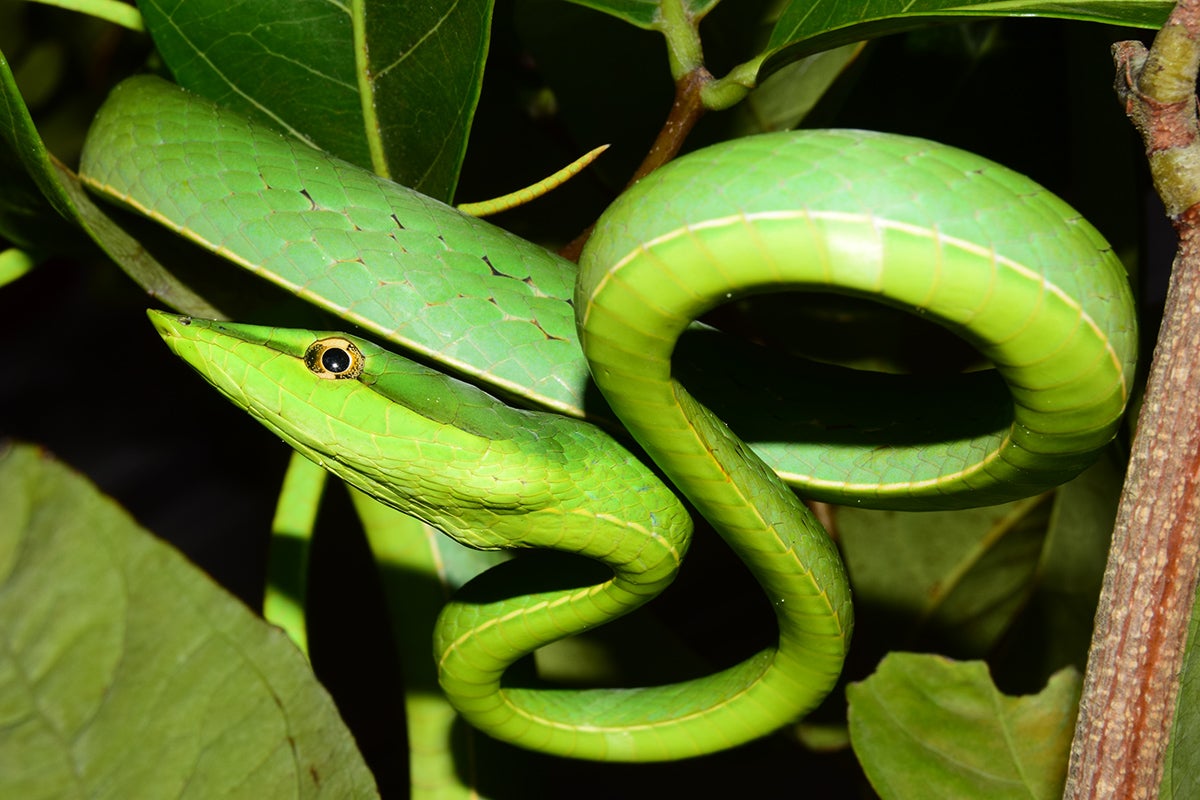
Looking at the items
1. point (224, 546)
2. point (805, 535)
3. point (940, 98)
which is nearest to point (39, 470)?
point (805, 535)

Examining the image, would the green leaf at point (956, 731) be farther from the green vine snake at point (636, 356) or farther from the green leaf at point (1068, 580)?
the green leaf at point (1068, 580)

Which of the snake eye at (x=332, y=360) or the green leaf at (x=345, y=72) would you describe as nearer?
the snake eye at (x=332, y=360)

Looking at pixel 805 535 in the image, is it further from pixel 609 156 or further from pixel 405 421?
pixel 609 156

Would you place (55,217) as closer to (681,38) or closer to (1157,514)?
(681,38)

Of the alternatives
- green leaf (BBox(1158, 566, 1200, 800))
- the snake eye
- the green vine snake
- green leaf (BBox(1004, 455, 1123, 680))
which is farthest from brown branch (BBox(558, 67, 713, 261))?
green leaf (BBox(1004, 455, 1123, 680))

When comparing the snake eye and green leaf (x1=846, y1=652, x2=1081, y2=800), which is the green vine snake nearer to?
the snake eye

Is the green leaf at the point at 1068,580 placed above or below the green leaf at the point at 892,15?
below

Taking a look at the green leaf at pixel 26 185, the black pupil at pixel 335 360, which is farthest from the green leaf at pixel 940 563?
→ the green leaf at pixel 26 185

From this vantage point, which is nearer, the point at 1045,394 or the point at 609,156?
the point at 1045,394
